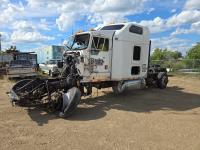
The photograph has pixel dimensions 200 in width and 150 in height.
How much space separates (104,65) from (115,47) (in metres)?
0.96

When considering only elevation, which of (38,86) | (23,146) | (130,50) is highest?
(130,50)

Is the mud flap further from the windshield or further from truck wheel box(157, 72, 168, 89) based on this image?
truck wheel box(157, 72, 168, 89)

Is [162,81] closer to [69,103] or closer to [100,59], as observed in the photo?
[100,59]

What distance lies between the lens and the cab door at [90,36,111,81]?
1173cm

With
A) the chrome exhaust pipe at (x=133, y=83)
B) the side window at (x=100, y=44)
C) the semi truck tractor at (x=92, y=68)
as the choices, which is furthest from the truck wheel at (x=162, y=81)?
the side window at (x=100, y=44)

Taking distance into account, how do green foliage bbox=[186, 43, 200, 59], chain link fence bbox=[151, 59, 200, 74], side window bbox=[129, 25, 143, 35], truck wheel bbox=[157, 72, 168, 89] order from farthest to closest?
green foliage bbox=[186, 43, 200, 59] → chain link fence bbox=[151, 59, 200, 74] → truck wheel bbox=[157, 72, 168, 89] → side window bbox=[129, 25, 143, 35]

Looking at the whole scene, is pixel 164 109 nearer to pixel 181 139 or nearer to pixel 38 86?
pixel 181 139

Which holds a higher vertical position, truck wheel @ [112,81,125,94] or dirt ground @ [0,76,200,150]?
truck wheel @ [112,81,125,94]

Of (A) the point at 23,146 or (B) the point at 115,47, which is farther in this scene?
(B) the point at 115,47

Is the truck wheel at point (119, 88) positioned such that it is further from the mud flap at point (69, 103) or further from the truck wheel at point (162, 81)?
the truck wheel at point (162, 81)

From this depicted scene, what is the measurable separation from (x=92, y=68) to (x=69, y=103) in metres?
2.86

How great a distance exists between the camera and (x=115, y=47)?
492 inches

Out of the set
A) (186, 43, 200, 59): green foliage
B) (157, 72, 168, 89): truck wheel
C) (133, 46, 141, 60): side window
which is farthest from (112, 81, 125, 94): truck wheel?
(186, 43, 200, 59): green foliage

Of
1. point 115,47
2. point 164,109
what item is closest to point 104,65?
point 115,47
